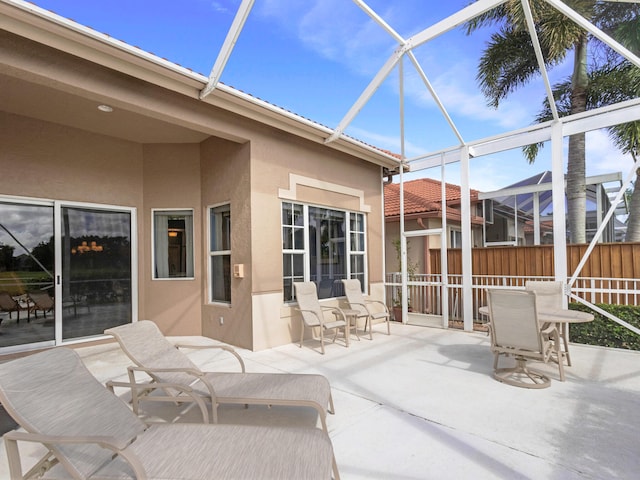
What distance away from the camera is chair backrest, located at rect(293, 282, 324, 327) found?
20.9ft

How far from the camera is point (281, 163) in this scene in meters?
6.76

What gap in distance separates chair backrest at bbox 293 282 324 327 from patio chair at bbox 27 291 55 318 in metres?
4.24

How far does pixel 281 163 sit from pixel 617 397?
593cm

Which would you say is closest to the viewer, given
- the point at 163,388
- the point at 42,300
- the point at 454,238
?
the point at 163,388

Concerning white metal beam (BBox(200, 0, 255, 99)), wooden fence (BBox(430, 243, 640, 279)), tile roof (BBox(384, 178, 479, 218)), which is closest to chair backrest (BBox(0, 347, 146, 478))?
white metal beam (BBox(200, 0, 255, 99))

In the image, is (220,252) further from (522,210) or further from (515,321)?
(522,210)

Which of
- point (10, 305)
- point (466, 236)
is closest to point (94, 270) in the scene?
point (10, 305)

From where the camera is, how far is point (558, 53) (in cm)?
873

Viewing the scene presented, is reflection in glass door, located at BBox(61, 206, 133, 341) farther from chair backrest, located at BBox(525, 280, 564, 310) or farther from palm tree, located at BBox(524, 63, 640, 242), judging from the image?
palm tree, located at BBox(524, 63, 640, 242)

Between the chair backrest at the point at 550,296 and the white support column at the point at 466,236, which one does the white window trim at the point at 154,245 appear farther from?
the chair backrest at the point at 550,296

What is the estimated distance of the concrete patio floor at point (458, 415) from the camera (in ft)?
8.73

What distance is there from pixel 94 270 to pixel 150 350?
12.6 feet

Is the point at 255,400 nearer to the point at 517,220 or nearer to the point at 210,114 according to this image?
the point at 210,114

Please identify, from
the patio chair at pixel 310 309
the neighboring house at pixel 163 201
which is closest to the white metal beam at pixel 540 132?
the neighboring house at pixel 163 201
